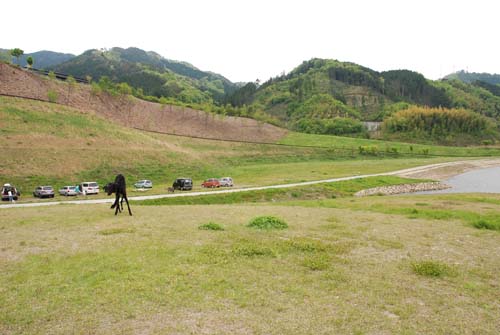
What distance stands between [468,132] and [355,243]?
184728 millimetres

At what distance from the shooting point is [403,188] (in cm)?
5678

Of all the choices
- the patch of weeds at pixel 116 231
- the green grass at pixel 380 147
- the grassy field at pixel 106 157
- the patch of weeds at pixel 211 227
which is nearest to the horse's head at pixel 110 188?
the patch of weeds at pixel 116 231

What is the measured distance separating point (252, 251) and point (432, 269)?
19.3 ft

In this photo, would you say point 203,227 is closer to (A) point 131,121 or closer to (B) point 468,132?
(A) point 131,121

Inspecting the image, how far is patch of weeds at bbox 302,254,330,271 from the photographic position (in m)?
11.6

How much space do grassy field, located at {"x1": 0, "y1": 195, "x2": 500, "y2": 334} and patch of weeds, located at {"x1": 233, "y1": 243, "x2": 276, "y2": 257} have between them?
2.6 inches

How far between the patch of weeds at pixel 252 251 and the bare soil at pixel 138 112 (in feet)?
267

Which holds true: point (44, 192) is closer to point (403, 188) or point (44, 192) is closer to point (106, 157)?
point (106, 157)

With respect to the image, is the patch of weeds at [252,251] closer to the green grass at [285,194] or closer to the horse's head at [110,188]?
the horse's head at [110,188]

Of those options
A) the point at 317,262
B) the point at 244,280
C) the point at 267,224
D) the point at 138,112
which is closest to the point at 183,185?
the point at 267,224

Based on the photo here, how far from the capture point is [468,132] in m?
171

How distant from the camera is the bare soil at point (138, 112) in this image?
8674 cm

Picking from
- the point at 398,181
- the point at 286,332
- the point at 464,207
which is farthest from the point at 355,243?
the point at 398,181

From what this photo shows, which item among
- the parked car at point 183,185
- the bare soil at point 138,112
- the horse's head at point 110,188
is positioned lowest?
the parked car at point 183,185
